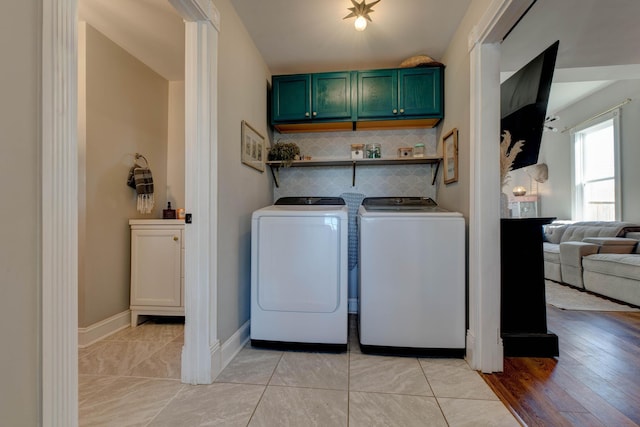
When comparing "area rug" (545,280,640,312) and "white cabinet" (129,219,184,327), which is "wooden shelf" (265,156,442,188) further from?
"area rug" (545,280,640,312)

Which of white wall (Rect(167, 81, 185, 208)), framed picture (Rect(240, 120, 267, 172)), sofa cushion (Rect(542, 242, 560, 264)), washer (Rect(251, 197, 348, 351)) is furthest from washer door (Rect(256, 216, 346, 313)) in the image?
sofa cushion (Rect(542, 242, 560, 264))

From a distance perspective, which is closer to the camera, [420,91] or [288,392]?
[288,392]

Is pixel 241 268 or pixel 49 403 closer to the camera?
pixel 49 403

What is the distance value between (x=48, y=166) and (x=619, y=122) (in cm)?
651

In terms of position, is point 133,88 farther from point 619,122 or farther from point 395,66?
point 619,122

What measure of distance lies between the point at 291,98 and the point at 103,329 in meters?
2.57

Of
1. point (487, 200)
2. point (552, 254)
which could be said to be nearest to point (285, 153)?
point (487, 200)

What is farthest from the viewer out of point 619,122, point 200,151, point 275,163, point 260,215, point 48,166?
point 619,122

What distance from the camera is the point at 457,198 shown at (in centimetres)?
216

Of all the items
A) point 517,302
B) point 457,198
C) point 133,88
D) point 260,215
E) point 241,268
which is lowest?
point 517,302

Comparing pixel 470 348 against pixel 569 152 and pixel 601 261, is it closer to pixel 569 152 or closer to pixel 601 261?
pixel 601 261

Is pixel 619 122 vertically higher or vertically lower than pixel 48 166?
higher

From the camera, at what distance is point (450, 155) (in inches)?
91.5

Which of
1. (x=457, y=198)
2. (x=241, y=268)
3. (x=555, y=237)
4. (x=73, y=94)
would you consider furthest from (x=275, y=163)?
(x=555, y=237)
